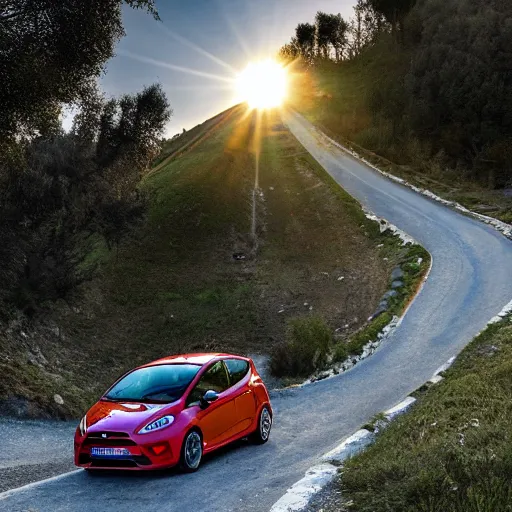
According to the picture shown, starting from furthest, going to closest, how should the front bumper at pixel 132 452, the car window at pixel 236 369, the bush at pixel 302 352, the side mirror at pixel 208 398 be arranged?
the bush at pixel 302 352 < the car window at pixel 236 369 < the side mirror at pixel 208 398 < the front bumper at pixel 132 452

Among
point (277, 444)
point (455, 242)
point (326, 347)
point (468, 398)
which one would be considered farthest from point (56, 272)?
point (455, 242)

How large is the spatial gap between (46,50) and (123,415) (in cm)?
1054

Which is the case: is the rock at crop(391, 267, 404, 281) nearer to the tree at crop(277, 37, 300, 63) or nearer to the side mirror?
the side mirror

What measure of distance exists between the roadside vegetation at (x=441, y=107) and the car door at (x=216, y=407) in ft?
85.1

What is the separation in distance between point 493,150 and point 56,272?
34.5 metres

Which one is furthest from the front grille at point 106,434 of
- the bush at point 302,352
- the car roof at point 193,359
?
the bush at point 302,352

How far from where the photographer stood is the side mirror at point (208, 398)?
9.15m

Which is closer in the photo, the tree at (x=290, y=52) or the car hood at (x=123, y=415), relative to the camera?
the car hood at (x=123, y=415)

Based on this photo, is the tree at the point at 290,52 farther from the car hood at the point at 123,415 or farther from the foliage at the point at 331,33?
the car hood at the point at 123,415

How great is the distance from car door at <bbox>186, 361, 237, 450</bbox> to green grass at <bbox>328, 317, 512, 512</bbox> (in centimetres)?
236

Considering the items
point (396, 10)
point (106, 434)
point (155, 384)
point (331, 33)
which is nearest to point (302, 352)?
point (155, 384)

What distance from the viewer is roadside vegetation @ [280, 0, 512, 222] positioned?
44438mm

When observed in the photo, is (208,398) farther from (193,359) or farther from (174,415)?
(193,359)

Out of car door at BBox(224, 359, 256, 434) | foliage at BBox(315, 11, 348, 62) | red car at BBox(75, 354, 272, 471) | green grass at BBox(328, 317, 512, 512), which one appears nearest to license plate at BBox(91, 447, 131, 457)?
red car at BBox(75, 354, 272, 471)
